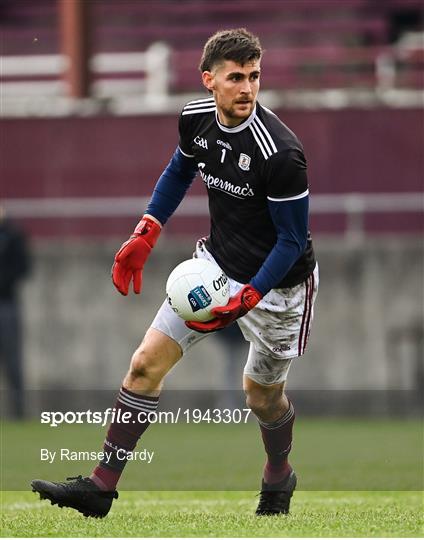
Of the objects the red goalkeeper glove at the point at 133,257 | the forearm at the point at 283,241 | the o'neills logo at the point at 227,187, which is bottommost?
the red goalkeeper glove at the point at 133,257

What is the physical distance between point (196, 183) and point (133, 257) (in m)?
9.40

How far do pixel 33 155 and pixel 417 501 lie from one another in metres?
10.6

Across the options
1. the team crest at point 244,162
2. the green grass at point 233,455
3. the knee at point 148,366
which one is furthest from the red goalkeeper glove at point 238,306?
the green grass at point 233,455

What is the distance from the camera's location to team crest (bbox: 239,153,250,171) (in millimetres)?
6680

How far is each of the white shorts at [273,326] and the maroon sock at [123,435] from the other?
1.17ft

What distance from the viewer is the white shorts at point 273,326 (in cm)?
699

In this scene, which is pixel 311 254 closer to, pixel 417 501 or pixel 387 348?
pixel 417 501

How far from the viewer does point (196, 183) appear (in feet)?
54.3

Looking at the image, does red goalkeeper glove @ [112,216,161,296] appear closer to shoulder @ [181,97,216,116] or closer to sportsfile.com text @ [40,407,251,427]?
shoulder @ [181,97,216,116]

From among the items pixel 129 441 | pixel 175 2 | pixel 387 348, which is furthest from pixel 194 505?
pixel 175 2

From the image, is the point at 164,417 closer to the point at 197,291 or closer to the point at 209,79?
the point at 197,291

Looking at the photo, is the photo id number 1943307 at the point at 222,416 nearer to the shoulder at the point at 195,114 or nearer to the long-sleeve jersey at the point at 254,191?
the long-sleeve jersey at the point at 254,191

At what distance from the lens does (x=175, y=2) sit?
19438 mm

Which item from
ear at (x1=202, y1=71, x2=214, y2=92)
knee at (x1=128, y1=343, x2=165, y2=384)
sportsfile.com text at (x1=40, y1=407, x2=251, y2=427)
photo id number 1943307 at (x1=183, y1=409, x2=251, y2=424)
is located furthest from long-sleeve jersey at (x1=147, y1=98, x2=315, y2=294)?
sportsfile.com text at (x1=40, y1=407, x2=251, y2=427)
